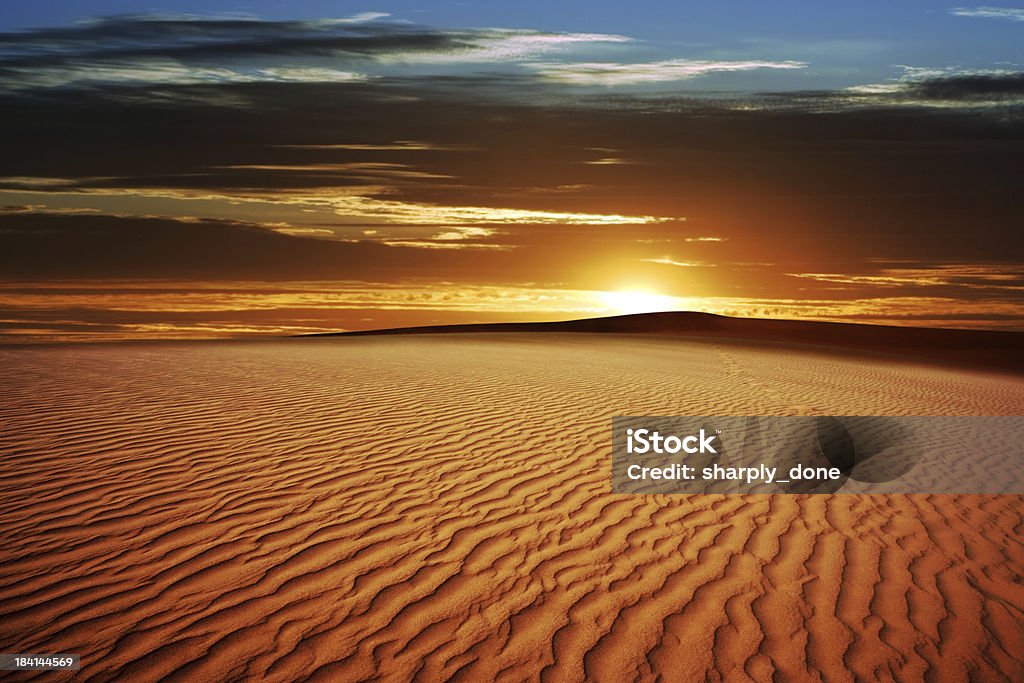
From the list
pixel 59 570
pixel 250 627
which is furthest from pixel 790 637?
pixel 59 570

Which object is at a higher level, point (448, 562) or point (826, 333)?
point (448, 562)

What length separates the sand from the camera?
4.50 meters

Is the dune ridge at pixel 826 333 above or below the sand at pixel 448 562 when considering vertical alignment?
below

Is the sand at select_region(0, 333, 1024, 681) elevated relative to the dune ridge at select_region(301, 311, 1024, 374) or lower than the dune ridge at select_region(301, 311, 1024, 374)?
elevated

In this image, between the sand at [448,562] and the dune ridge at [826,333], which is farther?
the dune ridge at [826,333]

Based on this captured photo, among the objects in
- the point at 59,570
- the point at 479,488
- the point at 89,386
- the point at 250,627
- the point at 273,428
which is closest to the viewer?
the point at 250,627

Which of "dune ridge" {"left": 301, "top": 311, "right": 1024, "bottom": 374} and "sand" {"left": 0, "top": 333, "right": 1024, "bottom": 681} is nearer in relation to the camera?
"sand" {"left": 0, "top": 333, "right": 1024, "bottom": 681}

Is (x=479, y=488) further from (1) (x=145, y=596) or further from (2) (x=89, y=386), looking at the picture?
(2) (x=89, y=386)

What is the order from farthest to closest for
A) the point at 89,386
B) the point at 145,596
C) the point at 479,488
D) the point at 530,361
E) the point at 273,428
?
the point at 530,361 → the point at 89,386 → the point at 273,428 → the point at 479,488 → the point at 145,596

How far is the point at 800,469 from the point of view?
9.12 metres

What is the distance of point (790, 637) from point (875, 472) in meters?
5.49

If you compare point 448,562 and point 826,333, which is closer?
point 448,562

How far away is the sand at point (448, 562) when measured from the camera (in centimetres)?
450

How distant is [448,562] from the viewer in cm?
572
